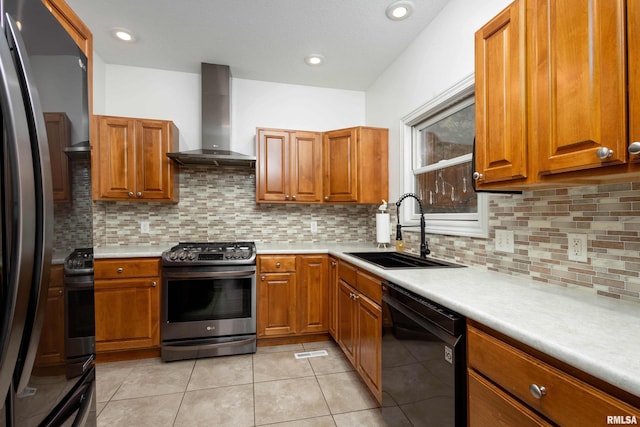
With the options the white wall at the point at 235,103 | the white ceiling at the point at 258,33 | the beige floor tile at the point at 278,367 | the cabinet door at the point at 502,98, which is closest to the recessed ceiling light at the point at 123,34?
the white ceiling at the point at 258,33

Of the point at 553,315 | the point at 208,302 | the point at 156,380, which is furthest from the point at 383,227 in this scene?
the point at 156,380

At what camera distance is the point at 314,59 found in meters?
2.79

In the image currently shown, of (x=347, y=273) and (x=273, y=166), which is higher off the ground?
(x=273, y=166)

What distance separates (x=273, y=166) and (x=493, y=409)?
2.58 metres

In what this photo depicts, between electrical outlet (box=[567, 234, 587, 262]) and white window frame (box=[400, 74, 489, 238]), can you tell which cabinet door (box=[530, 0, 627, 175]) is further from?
white window frame (box=[400, 74, 489, 238])

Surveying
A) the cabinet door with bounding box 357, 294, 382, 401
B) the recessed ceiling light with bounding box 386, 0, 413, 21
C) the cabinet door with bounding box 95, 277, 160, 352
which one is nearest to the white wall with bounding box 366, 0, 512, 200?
the recessed ceiling light with bounding box 386, 0, 413, 21

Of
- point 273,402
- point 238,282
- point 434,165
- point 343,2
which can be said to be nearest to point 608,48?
point 434,165

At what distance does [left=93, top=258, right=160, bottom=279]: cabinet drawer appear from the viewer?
2.35 m

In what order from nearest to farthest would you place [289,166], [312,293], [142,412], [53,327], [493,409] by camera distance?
[53,327], [493,409], [142,412], [312,293], [289,166]

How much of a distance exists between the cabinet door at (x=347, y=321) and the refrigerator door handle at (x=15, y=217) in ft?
5.93

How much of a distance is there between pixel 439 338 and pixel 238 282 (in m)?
1.88

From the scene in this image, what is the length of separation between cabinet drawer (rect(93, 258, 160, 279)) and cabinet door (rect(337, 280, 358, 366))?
160 centimetres

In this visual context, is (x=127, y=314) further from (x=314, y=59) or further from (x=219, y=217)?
(x=314, y=59)

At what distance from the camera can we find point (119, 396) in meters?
1.94
